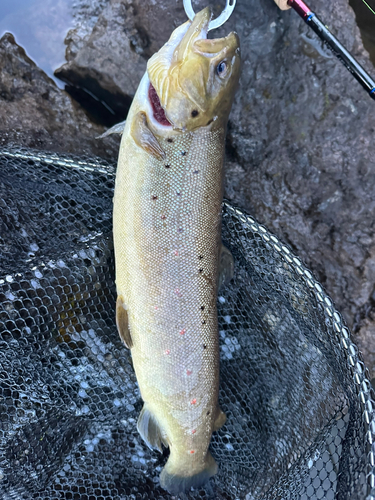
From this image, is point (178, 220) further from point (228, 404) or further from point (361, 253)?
point (361, 253)

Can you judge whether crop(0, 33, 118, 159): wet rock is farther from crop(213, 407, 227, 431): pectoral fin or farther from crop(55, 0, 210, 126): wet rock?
crop(213, 407, 227, 431): pectoral fin

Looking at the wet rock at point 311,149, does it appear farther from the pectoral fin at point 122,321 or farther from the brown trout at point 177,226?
the pectoral fin at point 122,321

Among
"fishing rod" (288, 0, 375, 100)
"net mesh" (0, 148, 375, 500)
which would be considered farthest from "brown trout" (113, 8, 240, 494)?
"fishing rod" (288, 0, 375, 100)

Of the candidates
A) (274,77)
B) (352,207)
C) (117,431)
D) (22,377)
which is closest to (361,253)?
(352,207)

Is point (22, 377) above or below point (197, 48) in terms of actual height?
below

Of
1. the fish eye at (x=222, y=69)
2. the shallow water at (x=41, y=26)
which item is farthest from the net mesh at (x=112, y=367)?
the shallow water at (x=41, y=26)

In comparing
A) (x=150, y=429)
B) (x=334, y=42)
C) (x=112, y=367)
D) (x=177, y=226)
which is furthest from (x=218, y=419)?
(x=334, y=42)

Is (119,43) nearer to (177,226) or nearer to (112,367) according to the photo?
(177,226)
